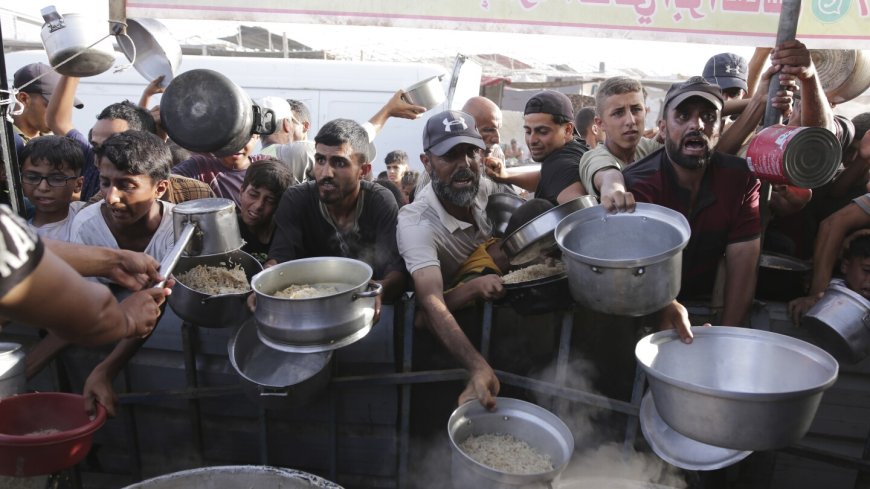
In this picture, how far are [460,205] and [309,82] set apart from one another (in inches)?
271

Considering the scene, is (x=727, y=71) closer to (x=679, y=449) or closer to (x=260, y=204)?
(x=679, y=449)

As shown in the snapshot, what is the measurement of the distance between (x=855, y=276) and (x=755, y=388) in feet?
3.72

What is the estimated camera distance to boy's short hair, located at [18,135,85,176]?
3328mm

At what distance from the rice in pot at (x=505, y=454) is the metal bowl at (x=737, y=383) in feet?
1.91

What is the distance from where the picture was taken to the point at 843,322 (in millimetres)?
2586

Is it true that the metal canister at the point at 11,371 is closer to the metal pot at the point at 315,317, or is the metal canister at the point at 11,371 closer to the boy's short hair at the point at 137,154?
the boy's short hair at the point at 137,154

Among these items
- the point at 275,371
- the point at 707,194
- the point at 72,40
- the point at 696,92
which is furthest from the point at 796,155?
the point at 72,40

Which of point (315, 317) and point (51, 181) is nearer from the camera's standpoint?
point (315, 317)

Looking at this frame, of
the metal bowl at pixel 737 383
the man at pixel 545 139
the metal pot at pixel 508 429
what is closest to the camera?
the metal bowl at pixel 737 383

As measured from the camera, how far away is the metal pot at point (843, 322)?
257 cm

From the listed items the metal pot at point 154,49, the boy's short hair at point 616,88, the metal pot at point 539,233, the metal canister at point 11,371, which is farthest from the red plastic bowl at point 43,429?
the boy's short hair at point 616,88

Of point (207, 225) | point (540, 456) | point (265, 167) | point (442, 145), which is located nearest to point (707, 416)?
point (540, 456)

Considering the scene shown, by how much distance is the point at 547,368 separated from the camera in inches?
118

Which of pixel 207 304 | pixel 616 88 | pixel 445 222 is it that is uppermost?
pixel 616 88
